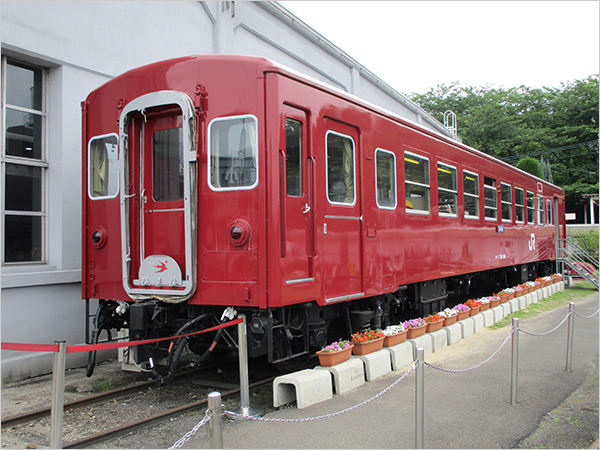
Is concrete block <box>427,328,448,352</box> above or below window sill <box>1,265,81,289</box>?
below

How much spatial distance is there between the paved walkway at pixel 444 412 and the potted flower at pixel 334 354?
0.38 metres

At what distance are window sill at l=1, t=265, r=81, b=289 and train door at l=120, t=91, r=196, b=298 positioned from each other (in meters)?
1.88

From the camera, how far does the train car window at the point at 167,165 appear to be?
5605 mm

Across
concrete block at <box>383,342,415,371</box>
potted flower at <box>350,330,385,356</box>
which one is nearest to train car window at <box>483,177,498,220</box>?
concrete block at <box>383,342,415,371</box>

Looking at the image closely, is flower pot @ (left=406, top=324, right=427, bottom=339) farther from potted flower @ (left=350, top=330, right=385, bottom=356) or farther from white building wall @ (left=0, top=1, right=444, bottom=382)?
white building wall @ (left=0, top=1, right=444, bottom=382)

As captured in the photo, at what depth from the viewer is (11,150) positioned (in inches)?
277

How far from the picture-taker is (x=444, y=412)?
16.5 feet

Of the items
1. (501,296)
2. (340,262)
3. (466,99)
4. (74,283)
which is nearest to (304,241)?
(340,262)

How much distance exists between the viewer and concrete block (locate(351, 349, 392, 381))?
610cm

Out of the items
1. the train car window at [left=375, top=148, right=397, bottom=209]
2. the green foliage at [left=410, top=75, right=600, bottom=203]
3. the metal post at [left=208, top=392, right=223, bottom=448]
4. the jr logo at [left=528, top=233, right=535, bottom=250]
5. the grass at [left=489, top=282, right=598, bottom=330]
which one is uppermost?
the green foliage at [left=410, top=75, right=600, bottom=203]

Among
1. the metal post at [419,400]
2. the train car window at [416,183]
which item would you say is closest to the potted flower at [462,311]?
the train car window at [416,183]

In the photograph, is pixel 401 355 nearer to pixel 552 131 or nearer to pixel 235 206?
pixel 235 206

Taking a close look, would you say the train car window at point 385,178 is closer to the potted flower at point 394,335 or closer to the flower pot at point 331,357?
the potted flower at point 394,335

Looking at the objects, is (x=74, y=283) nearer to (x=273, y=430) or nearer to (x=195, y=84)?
(x=195, y=84)
